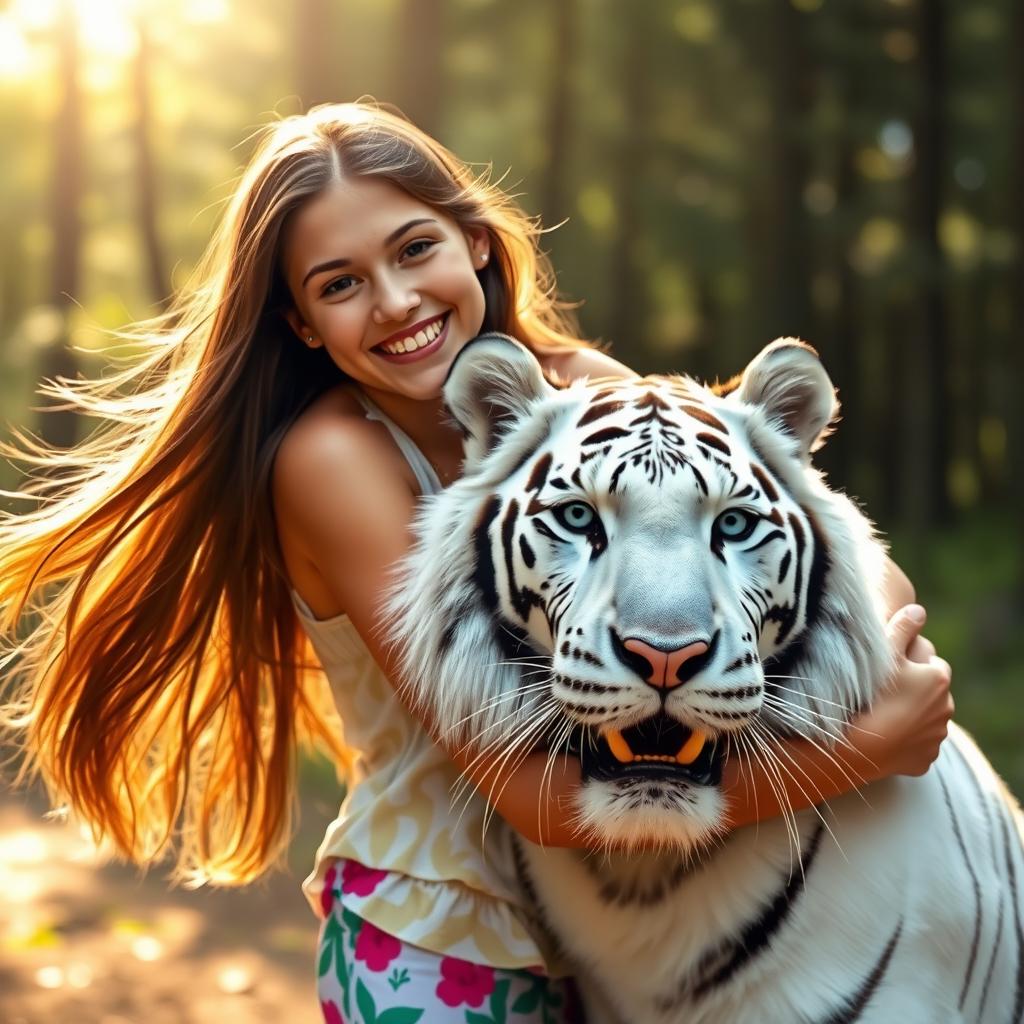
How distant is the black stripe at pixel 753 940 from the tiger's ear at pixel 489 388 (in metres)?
0.88

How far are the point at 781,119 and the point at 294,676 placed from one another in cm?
924

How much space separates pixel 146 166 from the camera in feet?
39.3

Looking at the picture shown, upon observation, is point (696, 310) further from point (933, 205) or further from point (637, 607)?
point (637, 607)

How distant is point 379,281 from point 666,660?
1083 millimetres

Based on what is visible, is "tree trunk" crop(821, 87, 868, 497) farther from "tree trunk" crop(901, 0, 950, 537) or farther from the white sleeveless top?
the white sleeveless top

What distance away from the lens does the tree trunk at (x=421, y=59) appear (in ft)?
22.7

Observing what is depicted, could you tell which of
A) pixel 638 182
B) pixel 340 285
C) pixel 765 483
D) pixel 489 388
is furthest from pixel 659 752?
pixel 638 182

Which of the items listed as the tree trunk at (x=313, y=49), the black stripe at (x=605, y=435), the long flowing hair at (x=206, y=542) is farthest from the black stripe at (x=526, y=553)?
the tree trunk at (x=313, y=49)

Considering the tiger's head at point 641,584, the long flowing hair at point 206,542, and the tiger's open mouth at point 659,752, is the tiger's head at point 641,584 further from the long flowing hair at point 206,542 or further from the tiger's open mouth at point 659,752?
the long flowing hair at point 206,542

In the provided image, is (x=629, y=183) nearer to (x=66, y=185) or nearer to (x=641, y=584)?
(x=66, y=185)

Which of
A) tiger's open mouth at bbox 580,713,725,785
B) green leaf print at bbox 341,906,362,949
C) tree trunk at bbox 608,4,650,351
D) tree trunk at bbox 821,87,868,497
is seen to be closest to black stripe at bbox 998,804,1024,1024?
tiger's open mouth at bbox 580,713,725,785

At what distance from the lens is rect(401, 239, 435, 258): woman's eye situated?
253 cm

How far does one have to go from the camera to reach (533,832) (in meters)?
2.12

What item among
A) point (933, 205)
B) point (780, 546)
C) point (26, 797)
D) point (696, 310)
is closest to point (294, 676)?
point (780, 546)
